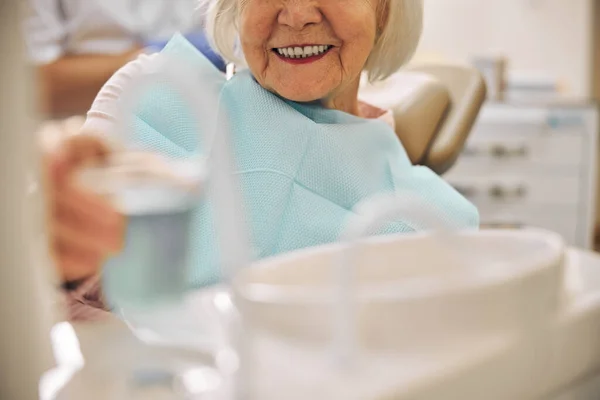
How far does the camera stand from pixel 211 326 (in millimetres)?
588

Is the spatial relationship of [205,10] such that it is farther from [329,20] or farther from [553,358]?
[553,358]

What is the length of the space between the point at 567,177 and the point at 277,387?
2.67 metres

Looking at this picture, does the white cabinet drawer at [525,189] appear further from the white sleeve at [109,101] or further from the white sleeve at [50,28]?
the white sleeve at [109,101]

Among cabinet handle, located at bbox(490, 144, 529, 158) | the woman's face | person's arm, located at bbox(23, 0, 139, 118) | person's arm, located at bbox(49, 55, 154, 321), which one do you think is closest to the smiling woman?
the woman's face

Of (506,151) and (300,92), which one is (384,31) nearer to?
(300,92)

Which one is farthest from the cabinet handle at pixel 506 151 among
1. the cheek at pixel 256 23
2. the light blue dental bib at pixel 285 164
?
the cheek at pixel 256 23

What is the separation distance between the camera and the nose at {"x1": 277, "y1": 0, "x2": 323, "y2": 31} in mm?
1146

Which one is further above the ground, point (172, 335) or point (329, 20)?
point (329, 20)

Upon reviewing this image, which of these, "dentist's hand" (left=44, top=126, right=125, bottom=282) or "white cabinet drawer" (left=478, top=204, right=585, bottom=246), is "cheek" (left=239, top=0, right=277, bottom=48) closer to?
"dentist's hand" (left=44, top=126, right=125, bottom=282)

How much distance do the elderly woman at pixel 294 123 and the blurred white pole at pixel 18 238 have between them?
0.52m

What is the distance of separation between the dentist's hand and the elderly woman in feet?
1.60

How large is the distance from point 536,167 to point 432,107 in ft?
4.94

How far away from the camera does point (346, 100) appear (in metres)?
1.34

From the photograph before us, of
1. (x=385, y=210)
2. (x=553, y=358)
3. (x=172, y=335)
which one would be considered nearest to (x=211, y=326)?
Result: (x=172, y=335)
